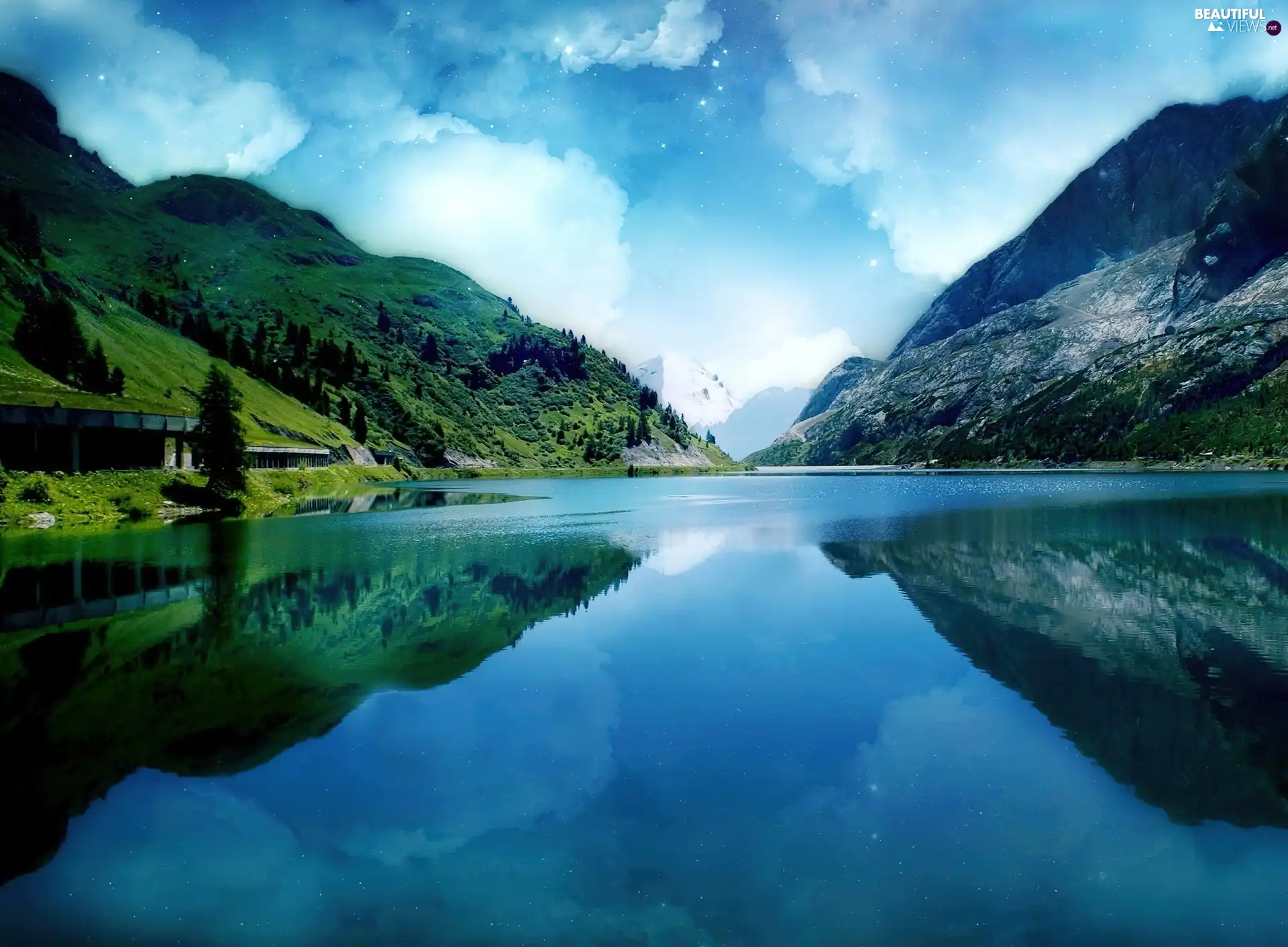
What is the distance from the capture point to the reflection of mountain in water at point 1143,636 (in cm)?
1756

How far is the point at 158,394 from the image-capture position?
452 feet

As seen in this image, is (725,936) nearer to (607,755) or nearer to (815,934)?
(815,934)

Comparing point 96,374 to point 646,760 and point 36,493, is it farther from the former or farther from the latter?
point 646,760

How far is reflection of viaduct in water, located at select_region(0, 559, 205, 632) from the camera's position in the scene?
113 feet

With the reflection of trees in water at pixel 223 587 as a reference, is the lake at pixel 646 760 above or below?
below

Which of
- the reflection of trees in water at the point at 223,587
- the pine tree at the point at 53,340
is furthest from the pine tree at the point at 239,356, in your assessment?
the reflection of trees in water at the point at 223,587

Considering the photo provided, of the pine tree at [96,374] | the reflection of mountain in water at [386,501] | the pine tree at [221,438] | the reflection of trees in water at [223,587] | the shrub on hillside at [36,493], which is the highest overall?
the pine tree at [96,374]

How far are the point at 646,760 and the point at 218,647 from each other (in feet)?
65.6

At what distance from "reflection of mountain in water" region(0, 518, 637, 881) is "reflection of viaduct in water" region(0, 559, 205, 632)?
0.18 metres

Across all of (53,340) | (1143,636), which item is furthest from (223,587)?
(53,340)

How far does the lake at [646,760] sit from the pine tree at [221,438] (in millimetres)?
45402

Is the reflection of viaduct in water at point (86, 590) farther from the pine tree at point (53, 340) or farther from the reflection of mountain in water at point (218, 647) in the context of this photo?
the pine tree at point (53, 340)

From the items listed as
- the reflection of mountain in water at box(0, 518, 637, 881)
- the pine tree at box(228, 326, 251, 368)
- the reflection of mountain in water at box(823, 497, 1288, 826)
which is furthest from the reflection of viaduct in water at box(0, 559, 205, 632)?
the pine tree at box(228, 326, 251, 368)

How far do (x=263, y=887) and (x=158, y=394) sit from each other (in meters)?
152
